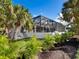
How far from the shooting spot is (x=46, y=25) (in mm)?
53438

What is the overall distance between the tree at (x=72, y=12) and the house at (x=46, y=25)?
19.0m

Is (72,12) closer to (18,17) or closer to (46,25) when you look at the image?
A: (18,17)

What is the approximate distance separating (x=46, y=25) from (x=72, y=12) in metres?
20.7

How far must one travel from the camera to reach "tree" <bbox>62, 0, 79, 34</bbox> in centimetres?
3261

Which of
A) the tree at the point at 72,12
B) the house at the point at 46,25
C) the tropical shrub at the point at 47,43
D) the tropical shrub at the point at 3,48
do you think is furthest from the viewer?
the house at the point at 46,25

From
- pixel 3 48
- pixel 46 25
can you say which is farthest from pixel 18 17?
pixel 3 48

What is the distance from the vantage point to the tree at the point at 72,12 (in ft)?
107

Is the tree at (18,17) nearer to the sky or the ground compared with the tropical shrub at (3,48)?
nearer to the sky

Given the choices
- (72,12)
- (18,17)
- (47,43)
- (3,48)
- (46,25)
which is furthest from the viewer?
(46,25)

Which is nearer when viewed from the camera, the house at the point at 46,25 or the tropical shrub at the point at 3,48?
the tropical shrub at the point at 3,48

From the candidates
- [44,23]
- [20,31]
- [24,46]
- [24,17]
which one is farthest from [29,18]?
[24,46]

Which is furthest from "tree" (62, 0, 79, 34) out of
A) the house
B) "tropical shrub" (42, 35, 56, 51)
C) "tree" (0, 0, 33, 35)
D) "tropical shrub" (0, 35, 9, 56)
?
"tropical shrub" (0, 35, 9, 56)

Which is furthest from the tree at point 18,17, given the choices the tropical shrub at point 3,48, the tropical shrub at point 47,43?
the tropical shrub at point 3,48

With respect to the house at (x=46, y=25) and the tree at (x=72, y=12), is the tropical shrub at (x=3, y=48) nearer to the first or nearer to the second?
the tree at (x=72, y=12)
